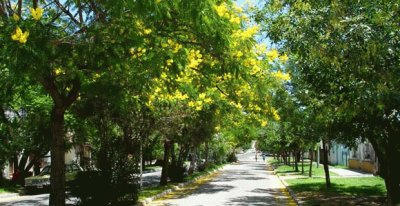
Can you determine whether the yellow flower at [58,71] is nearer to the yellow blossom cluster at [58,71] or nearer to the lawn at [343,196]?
the yellow blossom cluster at [58,71]

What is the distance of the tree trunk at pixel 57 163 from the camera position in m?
11.4

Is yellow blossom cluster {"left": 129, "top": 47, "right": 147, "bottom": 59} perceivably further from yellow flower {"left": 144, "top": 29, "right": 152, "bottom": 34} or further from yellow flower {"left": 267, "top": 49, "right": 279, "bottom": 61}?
yellow flower {"left": 267, "top": 49, "right": 279, "bottom": 61}

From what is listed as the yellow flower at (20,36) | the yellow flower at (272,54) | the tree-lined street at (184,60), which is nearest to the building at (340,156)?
the tree-lined street at (184,60)

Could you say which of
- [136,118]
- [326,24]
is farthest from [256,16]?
[136,118]

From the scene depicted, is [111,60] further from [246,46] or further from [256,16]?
[256,16]

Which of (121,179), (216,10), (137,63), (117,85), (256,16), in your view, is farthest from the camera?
(121,179)

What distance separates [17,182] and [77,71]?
2230 cm

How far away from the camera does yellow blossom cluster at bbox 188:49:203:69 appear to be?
970 centimetres

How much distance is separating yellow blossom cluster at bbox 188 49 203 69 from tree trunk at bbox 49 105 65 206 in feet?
11.8

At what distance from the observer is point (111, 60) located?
8.09 m

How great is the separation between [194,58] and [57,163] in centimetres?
414

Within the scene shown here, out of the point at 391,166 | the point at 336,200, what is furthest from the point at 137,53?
the point at 336,200

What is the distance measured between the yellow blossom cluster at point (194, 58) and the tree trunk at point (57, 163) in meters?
3.59

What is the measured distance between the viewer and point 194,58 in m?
9.98
